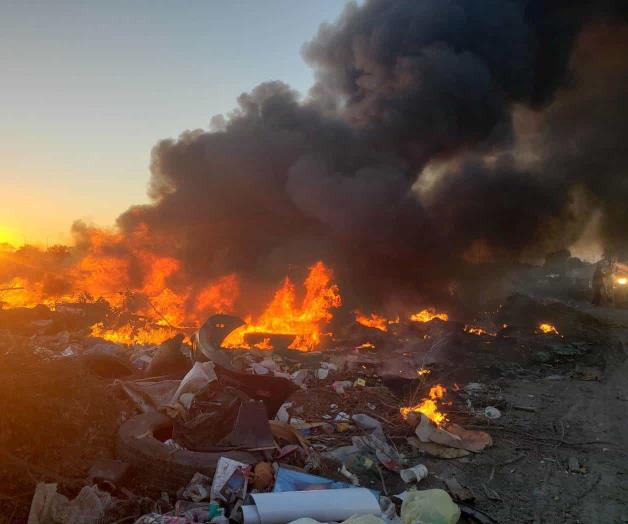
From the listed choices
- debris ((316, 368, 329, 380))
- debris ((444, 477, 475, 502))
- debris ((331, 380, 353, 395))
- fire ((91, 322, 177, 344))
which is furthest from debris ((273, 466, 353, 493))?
fire ((91, 322, 177, 344))

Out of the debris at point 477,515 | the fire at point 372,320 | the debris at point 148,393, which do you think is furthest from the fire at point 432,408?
the fire at point 372,320

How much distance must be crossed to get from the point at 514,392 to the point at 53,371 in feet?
26.4

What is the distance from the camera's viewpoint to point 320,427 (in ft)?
21.9

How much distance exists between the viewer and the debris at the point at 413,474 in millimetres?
5211

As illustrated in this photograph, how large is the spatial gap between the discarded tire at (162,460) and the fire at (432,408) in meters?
3.19

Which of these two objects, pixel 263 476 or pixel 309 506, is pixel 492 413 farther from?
pixel 309 506

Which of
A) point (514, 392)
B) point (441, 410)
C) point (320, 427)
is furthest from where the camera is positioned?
point (514, 392)

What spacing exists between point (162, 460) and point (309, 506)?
1.75 metres

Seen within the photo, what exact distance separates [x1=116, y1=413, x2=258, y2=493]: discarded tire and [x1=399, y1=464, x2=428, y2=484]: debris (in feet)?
5.76

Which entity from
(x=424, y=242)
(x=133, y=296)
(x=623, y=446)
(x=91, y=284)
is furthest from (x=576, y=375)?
(x=91, y=284)

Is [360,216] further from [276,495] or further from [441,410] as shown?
[276,495]

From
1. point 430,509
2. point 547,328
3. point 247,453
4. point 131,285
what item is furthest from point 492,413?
point 131,285

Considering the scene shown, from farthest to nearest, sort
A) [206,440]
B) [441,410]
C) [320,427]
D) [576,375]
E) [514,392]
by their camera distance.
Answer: [576,375], [514,392], [441,410], [320,427], [206,440]

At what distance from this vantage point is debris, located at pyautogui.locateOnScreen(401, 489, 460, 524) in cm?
380
